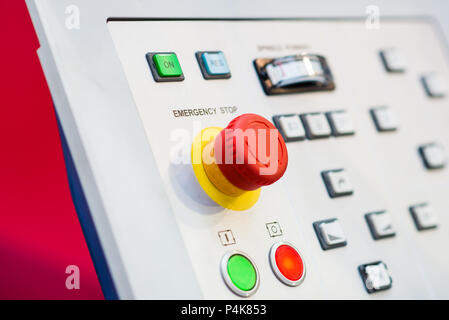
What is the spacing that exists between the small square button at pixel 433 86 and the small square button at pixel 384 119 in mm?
79

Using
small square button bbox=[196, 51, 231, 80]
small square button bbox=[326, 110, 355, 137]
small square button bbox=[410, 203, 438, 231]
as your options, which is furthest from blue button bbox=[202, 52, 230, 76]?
small square button bbox=[410, 203, 438, 231]

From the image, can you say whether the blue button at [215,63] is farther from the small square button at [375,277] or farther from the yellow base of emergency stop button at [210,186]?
the small square button at [375,277]

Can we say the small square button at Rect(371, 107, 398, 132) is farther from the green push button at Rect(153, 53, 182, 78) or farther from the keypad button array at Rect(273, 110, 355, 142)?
the green push button at Rect(153, 53, 182, 78)

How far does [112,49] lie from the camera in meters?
0.36

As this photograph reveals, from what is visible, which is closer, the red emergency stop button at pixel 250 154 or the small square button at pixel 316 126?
the red emergency stop button at pixel 250 154

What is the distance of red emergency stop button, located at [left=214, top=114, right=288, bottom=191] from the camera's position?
33 cm

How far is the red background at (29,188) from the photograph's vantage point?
18.3 inches

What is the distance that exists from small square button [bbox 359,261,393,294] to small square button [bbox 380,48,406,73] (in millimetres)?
218

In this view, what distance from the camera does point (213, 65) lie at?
15.9 inches

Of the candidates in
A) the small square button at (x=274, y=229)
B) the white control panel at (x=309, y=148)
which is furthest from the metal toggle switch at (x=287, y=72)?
the small square button at (x=274, y=229)

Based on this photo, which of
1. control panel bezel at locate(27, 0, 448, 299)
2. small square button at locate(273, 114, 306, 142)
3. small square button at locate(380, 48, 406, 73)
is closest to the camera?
control panel bezel at locate(27, 0, 448, 299)

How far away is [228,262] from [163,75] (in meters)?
0.14
